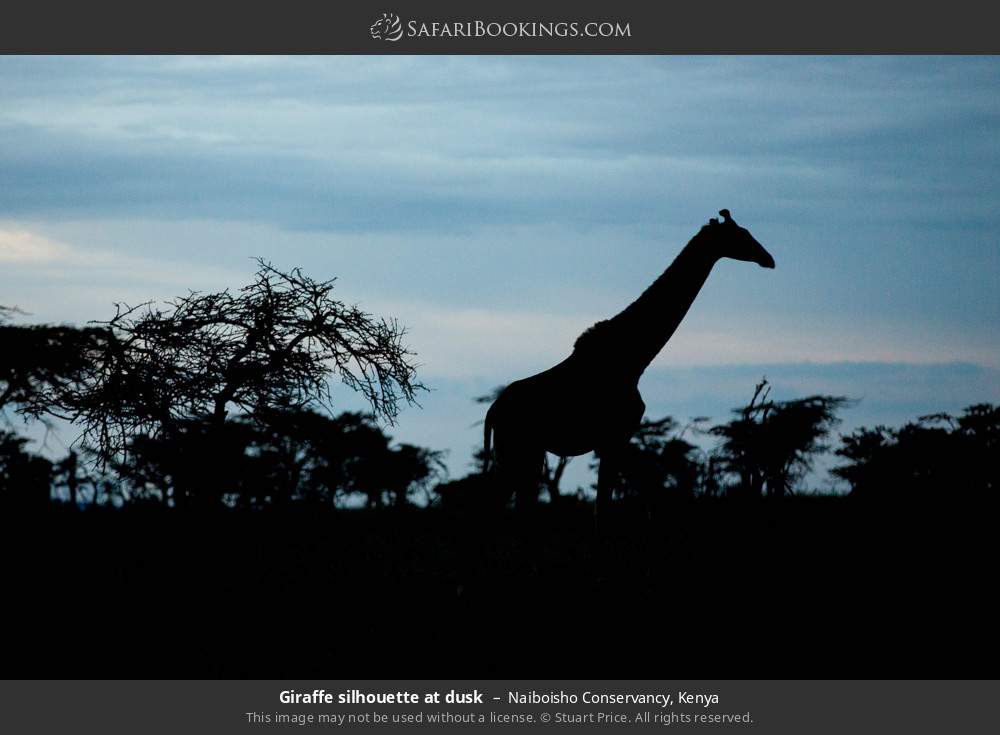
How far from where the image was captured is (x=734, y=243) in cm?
1232

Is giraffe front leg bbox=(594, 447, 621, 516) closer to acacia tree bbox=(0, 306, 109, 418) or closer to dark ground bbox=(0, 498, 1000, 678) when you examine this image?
dark ground bbox=(0, 498, 1000, 678)

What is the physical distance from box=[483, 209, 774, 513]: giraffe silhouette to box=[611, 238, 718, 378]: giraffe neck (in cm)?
1

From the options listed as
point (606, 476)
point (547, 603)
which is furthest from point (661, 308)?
point (547, 603)

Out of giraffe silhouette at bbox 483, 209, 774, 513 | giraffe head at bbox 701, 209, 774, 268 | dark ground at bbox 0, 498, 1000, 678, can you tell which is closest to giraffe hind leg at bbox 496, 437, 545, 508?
giraffe silhouette at bbox 483, 209, 774, 513

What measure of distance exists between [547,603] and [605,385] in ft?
8.16

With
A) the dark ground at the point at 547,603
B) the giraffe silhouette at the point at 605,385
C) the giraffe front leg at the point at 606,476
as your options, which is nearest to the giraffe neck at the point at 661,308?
the giraffe silhouette at the point at 605,385

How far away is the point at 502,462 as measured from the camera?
41.3 feet

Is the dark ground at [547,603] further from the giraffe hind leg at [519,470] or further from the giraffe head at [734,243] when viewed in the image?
the giraffe head at [734,243]

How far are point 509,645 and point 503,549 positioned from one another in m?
5.97

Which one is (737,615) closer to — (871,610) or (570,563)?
(871,610)
